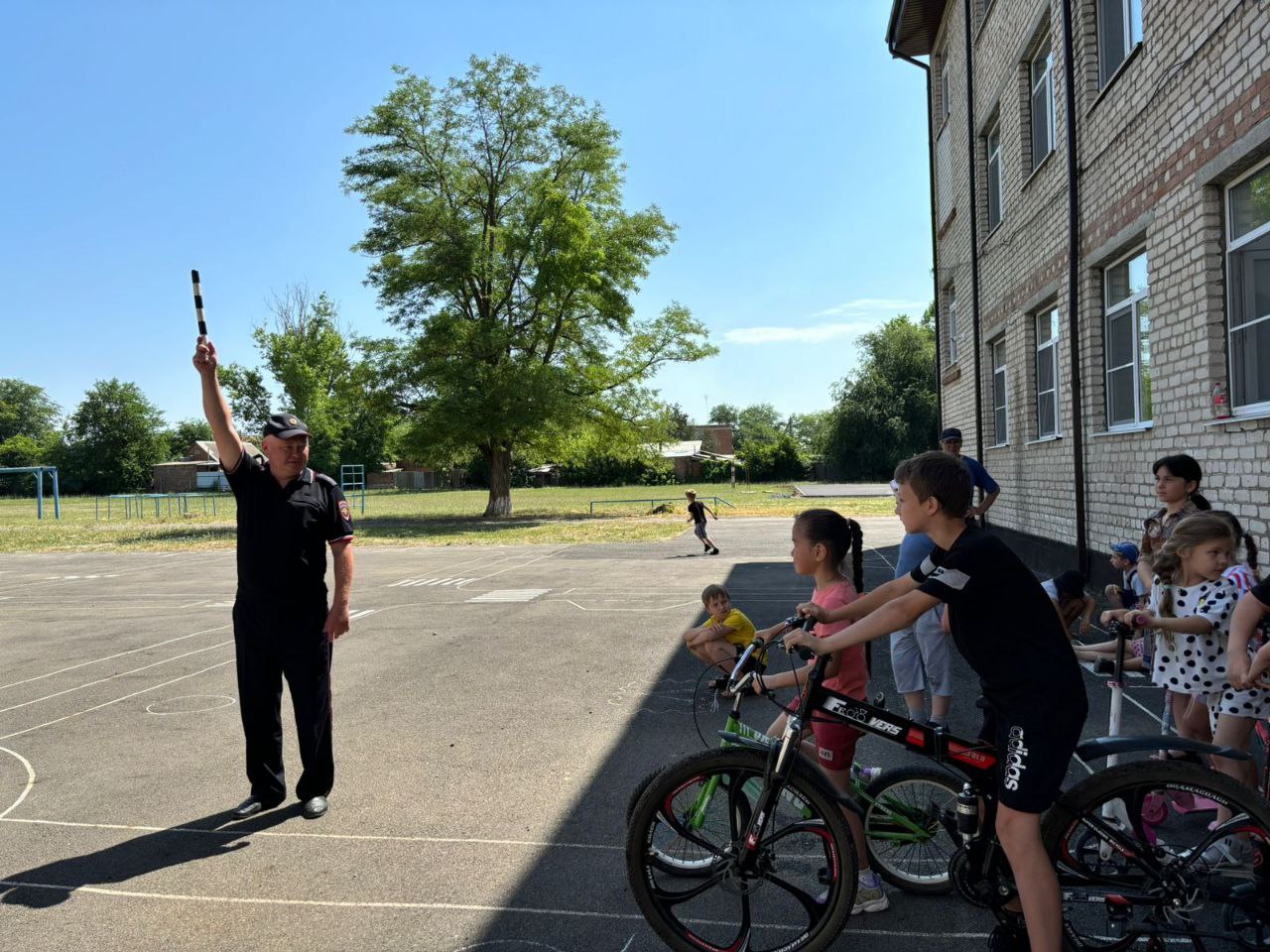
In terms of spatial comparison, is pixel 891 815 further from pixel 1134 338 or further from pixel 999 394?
pixel 999 394

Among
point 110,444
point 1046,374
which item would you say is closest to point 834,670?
point 1046,374

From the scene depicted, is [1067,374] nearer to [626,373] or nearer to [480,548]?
[480,548]

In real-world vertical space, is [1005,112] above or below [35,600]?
above

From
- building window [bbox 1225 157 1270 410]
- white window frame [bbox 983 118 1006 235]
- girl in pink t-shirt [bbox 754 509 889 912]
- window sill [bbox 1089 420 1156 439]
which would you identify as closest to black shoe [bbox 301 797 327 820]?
girl in pink t-shirt [bbox 754 509 889 912]

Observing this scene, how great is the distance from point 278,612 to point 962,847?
3323 mm

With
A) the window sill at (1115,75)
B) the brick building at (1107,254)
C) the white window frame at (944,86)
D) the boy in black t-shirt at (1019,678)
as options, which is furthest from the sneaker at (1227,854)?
the white window frame at (944,86)

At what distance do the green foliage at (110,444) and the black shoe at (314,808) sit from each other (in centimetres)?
Answer: 9978

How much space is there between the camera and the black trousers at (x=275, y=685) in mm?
4734

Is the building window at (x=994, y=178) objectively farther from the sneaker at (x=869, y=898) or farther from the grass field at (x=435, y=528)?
the sneaker at (x=869, y=898)

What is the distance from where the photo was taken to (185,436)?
11269 cm

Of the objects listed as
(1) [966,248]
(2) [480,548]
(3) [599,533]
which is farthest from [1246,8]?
(3) [599,533]

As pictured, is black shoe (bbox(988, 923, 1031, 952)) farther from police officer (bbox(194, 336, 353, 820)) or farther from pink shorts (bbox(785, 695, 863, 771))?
police officer (bbox(194, 336, 353, 820))

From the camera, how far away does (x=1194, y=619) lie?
3.79m

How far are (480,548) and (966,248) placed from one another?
12537mm
